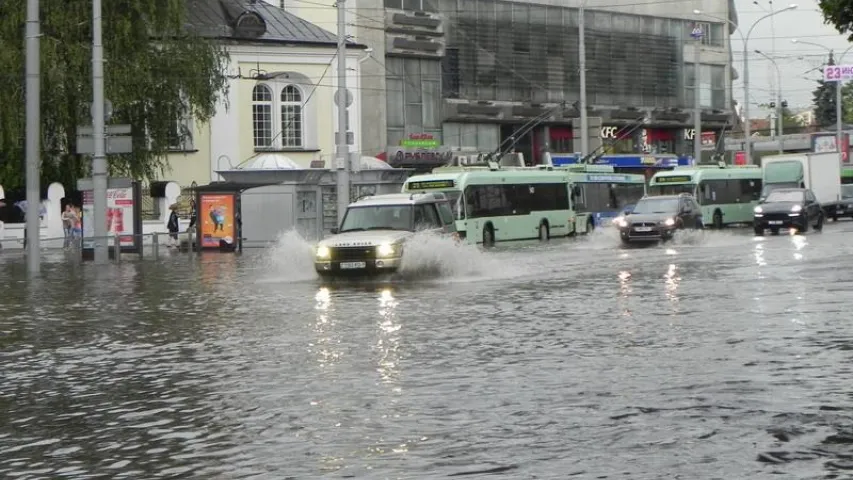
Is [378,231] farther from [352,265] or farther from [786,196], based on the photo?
→ [786,196]

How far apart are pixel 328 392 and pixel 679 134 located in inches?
3389

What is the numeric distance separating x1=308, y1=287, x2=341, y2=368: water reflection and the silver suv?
3.82m

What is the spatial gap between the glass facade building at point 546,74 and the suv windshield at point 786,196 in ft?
86.8

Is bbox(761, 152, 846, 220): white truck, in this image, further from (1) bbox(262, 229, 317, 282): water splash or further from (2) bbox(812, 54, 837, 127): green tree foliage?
(2) bbox(812, 54, 837, 127): green tree foliage

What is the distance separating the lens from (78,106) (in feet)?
159

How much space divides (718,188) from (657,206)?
1867 centimetres

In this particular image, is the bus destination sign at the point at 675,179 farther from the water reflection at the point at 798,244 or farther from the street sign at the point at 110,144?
the street sign at the point at 110,144

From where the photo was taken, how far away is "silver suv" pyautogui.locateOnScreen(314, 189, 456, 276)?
2741 cm

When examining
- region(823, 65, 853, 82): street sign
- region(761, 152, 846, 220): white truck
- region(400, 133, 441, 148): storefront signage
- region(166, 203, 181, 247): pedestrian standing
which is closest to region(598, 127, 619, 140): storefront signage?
region(823, 65, 853, 82): street sign

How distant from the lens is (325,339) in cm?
1723

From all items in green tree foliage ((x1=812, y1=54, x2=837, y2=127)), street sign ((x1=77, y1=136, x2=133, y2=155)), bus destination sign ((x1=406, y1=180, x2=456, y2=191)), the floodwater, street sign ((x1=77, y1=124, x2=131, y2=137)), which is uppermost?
green tree foliage ((x1=812, y1=54, x2=837, y2=127))

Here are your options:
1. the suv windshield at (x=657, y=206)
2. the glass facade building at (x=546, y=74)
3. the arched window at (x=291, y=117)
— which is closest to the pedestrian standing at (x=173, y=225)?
the arched window at (x=291, y=117)

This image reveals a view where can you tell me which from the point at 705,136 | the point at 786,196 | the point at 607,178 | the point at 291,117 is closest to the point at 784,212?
the point at 786,196

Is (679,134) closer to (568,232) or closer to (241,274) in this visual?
(568,232)
